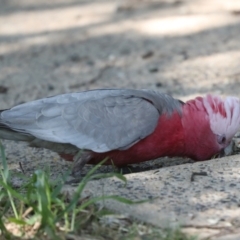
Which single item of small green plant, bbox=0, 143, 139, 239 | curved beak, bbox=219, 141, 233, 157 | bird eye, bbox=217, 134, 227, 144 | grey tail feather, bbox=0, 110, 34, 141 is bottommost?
curved beak, bbox=219, 141, 233, 157

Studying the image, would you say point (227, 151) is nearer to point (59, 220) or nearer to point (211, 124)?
point (211, 124)

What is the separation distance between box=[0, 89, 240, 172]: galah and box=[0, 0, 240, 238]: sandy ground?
0.77 meters

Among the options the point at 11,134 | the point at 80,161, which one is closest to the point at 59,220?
the point at 80,161

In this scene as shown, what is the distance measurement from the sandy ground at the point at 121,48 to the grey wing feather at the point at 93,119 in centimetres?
76

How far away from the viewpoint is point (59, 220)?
Result: 8.61ft

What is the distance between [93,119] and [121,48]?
2.86 meters

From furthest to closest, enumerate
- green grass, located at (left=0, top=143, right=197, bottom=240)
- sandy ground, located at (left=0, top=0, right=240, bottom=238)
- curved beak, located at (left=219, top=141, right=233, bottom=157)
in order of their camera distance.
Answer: sandy ground, located at (left=0, top=0, right=240, bottom=238) → curved beak, located at (left=219, top=141, right=233, bottom=157) → green grass, located at (left=0, top=143, right=197, bottom=240)

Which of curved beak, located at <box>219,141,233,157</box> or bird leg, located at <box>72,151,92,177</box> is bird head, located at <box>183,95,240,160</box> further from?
bird leg, located at <box>72,151,92,177</box>

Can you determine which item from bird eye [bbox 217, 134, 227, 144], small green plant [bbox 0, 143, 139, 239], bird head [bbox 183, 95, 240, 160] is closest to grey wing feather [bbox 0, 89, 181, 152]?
bird head [bbox 183, 95, 240, 160]

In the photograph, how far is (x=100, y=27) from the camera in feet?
21.9

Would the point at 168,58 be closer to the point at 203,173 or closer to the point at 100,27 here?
the point at 100,27

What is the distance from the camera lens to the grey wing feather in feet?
10.7

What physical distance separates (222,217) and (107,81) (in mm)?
2876

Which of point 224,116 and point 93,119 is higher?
point 93,119
